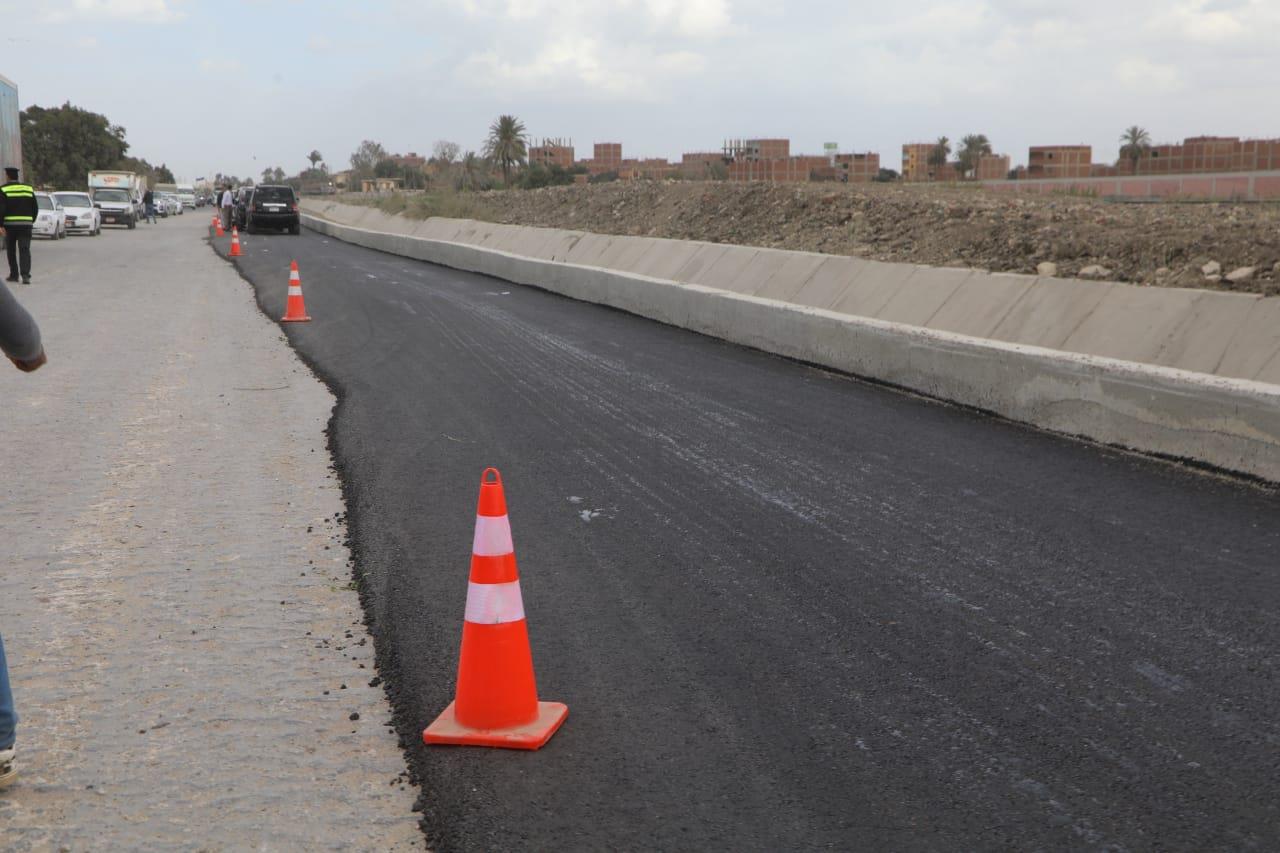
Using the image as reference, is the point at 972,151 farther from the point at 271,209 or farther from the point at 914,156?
the point at 271,209

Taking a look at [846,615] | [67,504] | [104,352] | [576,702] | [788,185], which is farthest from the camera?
[788,185]

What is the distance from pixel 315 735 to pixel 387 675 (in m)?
0.54

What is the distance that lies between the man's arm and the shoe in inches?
45.4

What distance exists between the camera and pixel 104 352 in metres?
13.1

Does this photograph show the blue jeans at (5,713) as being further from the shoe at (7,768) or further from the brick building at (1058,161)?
the brick building at (1058,161)

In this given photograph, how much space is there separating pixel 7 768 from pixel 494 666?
4.91 ft

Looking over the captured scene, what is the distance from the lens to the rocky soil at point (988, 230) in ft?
36.1

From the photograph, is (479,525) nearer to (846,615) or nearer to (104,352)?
(846,615)

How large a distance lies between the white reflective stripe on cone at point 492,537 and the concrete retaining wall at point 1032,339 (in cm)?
521

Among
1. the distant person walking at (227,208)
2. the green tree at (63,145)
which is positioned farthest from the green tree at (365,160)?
the distant person walking at (227,208)

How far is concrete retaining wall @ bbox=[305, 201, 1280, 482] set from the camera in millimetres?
7727

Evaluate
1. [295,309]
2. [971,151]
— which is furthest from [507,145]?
[295,309]

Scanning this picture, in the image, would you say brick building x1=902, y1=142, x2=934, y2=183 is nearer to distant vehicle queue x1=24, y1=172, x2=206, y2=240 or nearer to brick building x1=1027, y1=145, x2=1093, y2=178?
brick building x1=1027, y1=145, x2=1093, y2=178

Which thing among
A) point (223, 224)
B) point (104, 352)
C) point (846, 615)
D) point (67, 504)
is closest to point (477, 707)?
point (846, 615)
